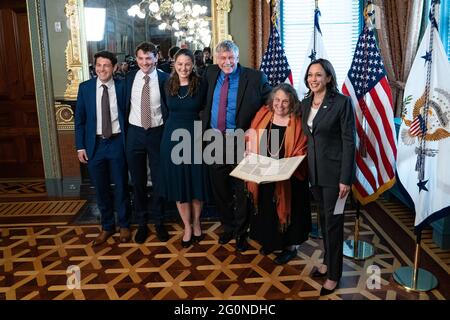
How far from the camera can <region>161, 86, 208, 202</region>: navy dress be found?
3.46 meters

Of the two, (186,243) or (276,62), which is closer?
(186,243)

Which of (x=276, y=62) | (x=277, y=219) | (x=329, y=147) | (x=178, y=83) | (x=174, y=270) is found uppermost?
(x=276, y=62)

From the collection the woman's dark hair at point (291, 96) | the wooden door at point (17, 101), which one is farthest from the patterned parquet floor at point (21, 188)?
the woman's dark hair at point (291, 96)

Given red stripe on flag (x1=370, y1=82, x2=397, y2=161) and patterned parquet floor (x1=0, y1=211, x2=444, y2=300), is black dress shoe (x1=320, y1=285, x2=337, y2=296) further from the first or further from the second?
red stripe on flag (x1=370, y1=82, x2=397, y2=161)

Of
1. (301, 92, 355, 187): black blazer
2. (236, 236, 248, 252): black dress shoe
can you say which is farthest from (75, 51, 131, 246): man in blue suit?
(301, 92, 355, 187): black blazer

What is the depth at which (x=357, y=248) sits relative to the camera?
3.59 metres

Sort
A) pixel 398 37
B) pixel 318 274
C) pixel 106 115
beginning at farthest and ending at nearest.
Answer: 1. pixel 398 37
2. pixel 106 115
3. pixel 318 274

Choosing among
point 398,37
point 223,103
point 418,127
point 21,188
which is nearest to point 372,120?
point 418,127

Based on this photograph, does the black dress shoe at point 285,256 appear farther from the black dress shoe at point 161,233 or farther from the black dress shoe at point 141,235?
the black dress shoe at point 141,235

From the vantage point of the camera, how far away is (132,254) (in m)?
3.64

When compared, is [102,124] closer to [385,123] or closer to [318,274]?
[318,274]

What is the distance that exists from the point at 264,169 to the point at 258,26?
2.59 metres

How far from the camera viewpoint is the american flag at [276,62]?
163 inches

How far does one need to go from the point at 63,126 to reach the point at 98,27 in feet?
4.12
